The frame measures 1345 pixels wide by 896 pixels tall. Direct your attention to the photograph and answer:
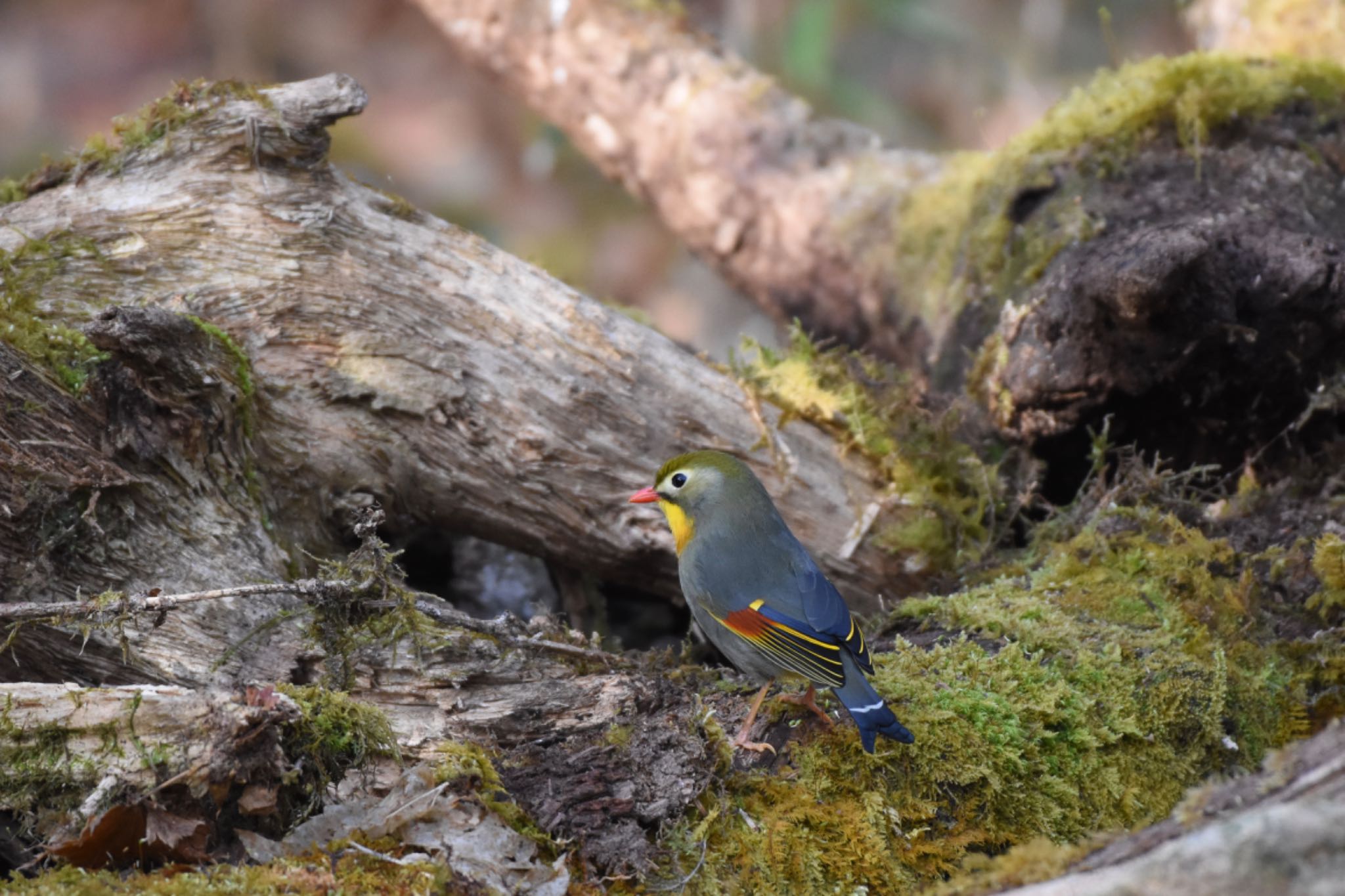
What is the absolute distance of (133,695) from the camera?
2400 mm

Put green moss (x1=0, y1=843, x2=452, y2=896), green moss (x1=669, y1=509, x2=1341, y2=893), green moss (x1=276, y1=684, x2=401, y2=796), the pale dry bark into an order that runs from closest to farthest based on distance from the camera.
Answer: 1. green moss (x1=0, y1=843, x2=452, y2=896)
2. the pale dry bark
3. green moss (x1=276, y1=684, x2=401, y2=796)
4. green moss (x1=669, y1=509, x2=1341, y2=893)

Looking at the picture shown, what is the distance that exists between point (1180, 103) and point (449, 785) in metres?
4.66

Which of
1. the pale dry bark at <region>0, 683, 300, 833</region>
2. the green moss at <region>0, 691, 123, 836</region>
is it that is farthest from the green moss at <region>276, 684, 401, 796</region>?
the green moss at <region>0, 691, 123, 836</region>

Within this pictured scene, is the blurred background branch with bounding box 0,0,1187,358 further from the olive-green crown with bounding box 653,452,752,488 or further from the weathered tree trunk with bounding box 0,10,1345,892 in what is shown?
the olive-green crown with bounding box 653,452,752,488

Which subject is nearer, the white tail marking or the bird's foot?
the white tail marking

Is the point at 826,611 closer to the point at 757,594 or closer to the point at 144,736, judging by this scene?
the point at 757,594

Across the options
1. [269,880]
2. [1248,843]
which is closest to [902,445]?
[1248,843]

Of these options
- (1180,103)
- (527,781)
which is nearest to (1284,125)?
(1180,103)

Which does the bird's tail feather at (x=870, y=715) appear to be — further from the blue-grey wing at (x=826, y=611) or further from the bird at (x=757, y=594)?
the blue-grey wing at (x=826, y=611)

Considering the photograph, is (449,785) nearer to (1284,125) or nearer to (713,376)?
(713,376)

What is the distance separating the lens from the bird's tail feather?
276 centimetres

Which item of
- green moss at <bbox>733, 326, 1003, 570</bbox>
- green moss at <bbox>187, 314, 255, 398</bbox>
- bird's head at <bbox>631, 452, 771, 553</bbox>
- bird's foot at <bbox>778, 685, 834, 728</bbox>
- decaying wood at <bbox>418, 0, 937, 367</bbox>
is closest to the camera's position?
bird's foot at <bbox>778, 685, 834, 728</bbox>

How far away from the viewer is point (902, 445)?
4766 mm

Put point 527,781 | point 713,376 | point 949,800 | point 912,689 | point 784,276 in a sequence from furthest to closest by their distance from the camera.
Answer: point 784,276, point 713,376, point 912,689, point 949,800, point 527,781
